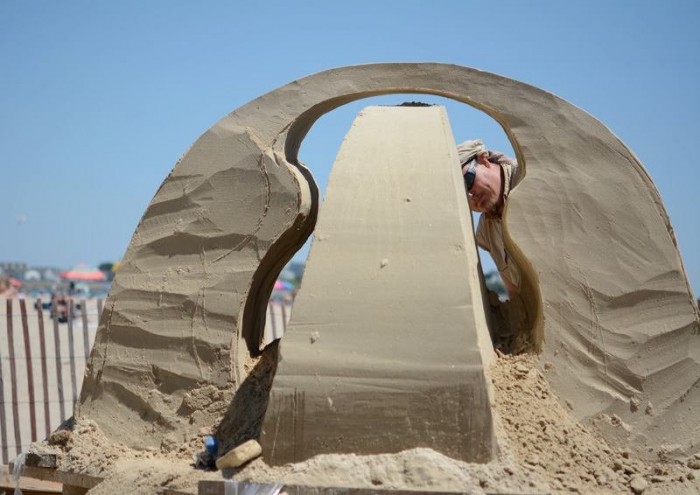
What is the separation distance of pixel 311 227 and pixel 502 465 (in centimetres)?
182

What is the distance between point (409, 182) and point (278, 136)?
2.97 feet

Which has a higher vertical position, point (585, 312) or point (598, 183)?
point (598, 183)

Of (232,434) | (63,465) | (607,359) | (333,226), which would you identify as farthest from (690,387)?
(63,465)

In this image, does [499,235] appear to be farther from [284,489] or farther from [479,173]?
[284,489]

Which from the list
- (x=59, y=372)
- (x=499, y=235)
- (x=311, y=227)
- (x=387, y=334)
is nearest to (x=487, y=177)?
(x=499, y=235)

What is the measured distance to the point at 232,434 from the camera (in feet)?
14.9

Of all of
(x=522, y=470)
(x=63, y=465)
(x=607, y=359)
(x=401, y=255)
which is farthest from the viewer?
(x=63, y=465)

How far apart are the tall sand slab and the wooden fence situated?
5.05 meters

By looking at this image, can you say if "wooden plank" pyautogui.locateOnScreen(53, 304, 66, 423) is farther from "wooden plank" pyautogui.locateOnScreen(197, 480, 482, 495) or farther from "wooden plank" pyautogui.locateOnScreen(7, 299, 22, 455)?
"wooden plank" pyautogui.locateOnScreen(197, 480, 482, 495)

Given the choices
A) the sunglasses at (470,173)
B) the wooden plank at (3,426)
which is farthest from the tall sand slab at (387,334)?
the wooden plank at (3,426)

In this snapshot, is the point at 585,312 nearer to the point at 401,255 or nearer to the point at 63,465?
the point at 401,255

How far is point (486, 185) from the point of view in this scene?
5.48 meters

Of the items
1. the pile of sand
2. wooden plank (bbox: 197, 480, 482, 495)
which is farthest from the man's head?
wooden plank (bbox: 197, 480, 482, 495)

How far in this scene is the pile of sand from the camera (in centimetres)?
374
